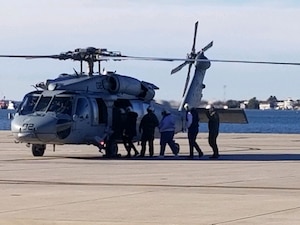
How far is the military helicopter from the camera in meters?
28.7

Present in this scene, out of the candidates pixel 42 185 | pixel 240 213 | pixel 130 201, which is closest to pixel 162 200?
pixel 130 201

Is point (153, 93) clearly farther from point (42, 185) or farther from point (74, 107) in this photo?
point (42, 185)

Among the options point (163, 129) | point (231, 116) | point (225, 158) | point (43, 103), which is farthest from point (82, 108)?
point (231, 116)

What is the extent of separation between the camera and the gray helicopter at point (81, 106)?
28706 millimetres

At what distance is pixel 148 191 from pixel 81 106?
12.0m

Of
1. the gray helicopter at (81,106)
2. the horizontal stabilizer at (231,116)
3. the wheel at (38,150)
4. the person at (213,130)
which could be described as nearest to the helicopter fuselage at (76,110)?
the gray helicopter at (81,106)

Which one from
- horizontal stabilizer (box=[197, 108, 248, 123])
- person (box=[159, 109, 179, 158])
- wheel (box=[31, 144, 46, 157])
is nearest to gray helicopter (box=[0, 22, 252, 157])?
wheel (box=[31, 144, 46, 157])

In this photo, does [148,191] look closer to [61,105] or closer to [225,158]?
[61,105]

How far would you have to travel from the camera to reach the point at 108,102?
1202 inches

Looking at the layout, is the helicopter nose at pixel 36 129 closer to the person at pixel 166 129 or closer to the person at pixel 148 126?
the person at pixel 148 126

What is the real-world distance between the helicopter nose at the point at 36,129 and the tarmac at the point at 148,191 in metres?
0.63

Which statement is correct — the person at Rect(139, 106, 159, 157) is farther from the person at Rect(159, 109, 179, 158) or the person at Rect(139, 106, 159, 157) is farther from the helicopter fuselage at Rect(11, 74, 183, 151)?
the helicopter fuselage at Rect(11, 74, 183, 151)

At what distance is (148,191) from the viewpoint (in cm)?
1773

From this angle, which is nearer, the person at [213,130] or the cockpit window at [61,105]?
the cockpit window at [61,105]
